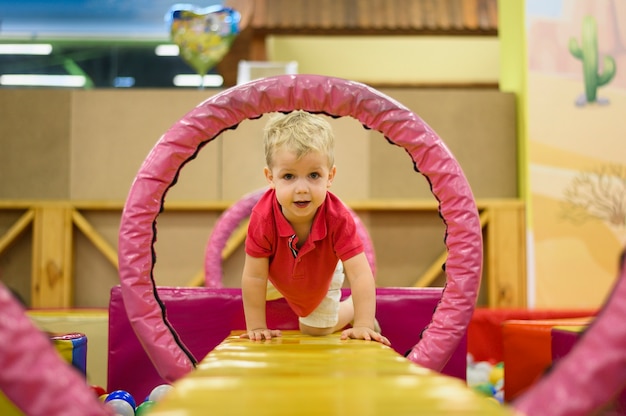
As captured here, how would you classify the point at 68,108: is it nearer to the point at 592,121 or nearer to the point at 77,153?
the point at 77,153

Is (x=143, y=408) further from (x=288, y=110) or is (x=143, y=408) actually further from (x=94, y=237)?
(x=94, y=237)

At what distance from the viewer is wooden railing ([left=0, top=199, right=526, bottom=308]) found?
444cm

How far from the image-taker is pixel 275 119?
7.42 ft

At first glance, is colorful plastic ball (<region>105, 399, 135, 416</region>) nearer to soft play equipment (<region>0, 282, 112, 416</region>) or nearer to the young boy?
the young boy

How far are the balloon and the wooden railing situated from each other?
109 centimetres

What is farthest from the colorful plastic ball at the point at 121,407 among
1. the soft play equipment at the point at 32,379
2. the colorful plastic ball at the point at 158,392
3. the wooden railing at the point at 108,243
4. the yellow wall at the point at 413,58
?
the yellow wall at the point at 413,58

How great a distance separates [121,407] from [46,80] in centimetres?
521

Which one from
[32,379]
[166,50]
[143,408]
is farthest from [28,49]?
[32,379]

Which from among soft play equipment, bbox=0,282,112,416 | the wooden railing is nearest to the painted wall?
the wooden railing

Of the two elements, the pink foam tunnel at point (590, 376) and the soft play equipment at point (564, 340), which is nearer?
the pink foam tunnel at point (590, 376)

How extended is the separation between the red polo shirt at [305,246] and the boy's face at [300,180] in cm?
8

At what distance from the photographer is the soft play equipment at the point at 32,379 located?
104 centimetres

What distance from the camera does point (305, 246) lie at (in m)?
2.19

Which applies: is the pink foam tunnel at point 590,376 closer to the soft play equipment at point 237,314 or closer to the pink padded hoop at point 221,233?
the soft play equipment at point 237,314
